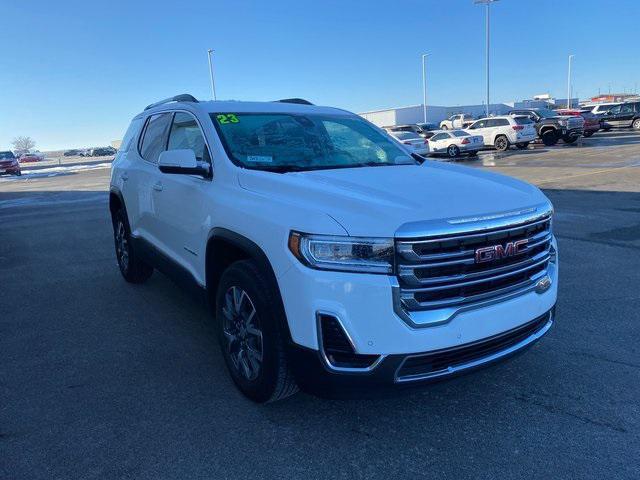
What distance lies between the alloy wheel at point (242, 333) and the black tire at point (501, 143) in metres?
27.3

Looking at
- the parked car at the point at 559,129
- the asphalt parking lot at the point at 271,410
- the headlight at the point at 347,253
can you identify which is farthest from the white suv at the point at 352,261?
the parked car at the point at 559,129

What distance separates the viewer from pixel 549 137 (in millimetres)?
29656

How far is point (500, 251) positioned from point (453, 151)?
986 inches

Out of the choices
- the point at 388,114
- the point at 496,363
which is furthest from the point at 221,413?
the point at 388,114

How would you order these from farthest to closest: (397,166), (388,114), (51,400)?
1. (388,114)
2. (397,166)
3. (51,400)

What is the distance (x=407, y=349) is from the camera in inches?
101

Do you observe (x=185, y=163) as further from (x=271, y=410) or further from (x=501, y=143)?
(x=501, y=143)

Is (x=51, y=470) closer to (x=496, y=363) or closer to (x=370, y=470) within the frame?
(x=370, y=470)

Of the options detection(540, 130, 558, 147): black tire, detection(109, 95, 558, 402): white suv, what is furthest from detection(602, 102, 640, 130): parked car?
detection(109, 95, 558, 402): white suv

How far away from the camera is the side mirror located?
360 centimetres

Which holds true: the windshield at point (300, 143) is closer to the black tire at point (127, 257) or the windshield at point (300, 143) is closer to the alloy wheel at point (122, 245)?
the black tire at point (127, 257)

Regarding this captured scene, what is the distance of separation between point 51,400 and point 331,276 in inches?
88.3

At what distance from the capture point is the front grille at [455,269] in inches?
102

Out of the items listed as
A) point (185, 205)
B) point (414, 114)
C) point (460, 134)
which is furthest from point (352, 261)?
point (414, 114)
